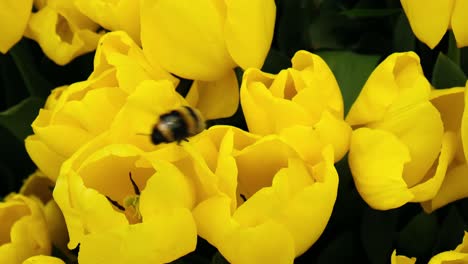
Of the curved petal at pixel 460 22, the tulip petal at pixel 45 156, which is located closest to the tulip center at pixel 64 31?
the tulip petal at pixel 45 156

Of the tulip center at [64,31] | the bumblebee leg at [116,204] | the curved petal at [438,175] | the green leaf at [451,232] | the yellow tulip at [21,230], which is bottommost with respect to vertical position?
the yellow tulip at [21,230]

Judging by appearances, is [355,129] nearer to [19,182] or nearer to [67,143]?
[67,143]

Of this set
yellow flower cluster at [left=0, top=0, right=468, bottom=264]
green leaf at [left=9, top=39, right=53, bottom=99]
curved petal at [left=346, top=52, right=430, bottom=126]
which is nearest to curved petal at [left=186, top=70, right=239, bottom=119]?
yellow flower cluster at [left=0, top=0, right=468, bottom=264]

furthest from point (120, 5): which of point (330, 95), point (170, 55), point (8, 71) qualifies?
point (8, 71)

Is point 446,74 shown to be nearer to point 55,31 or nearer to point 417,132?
point 417,132

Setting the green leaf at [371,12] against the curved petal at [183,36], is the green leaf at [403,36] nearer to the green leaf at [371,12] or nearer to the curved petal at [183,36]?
the green leaf at [371,12]

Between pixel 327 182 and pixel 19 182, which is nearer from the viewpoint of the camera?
pixel 327 182
